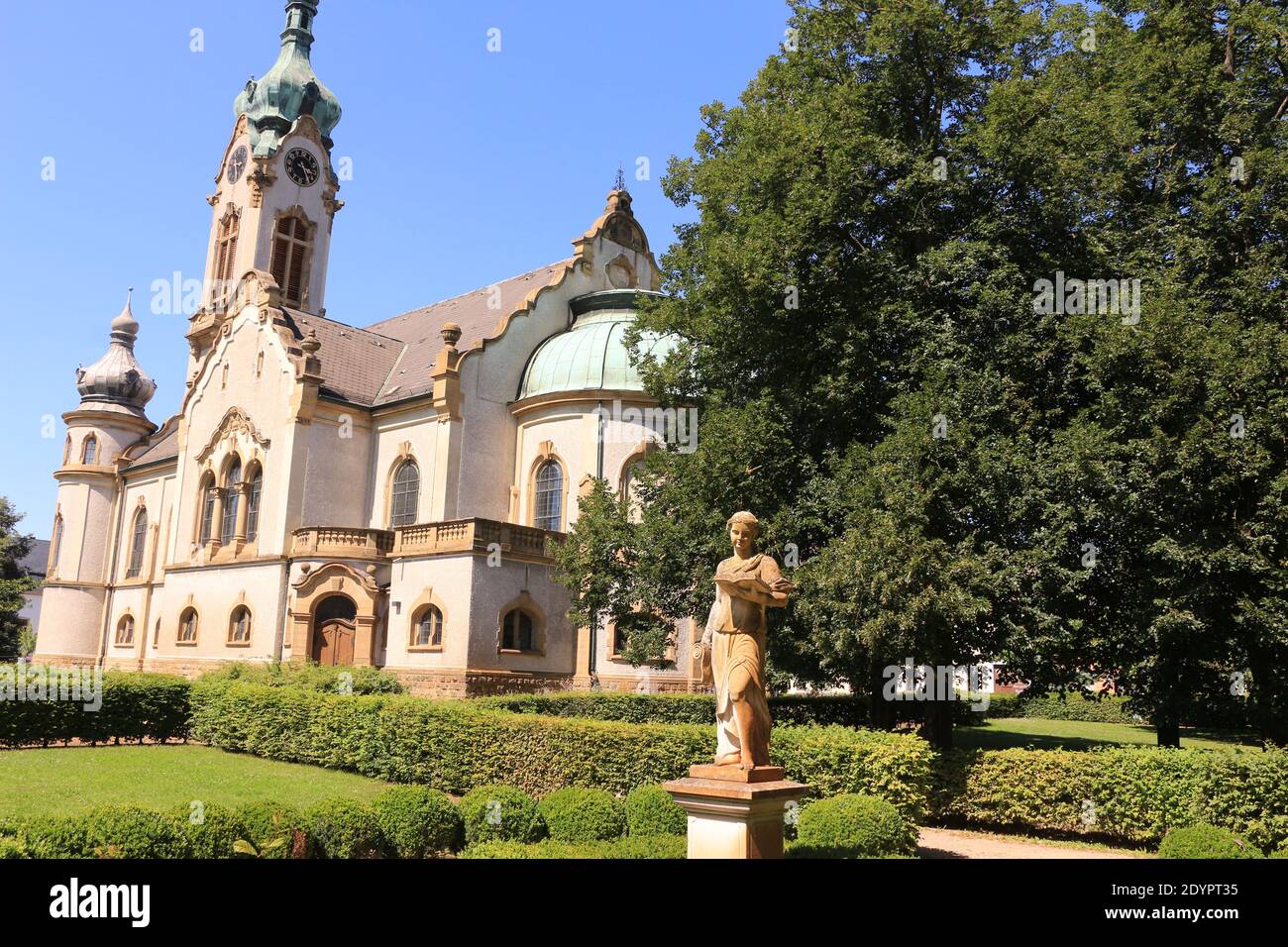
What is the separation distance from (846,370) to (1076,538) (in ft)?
17.7

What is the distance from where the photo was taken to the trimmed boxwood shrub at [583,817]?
11.7 m

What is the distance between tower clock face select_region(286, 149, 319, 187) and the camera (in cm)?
5009

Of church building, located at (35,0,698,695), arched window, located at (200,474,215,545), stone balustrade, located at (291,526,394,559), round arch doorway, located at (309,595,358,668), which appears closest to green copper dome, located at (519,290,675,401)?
church building, located at (35,0,698,695)

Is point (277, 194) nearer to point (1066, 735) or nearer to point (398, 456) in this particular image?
point (398, 456)

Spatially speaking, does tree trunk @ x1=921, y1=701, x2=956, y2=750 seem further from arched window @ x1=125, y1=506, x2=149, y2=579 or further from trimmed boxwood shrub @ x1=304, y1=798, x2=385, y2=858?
arched window @ x1=125, y1=506, x2=149, y2=579

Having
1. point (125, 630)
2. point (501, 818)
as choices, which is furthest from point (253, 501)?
point (501, 818)

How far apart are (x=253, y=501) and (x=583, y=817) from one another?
30032 millimetres

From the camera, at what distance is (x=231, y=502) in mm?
39031

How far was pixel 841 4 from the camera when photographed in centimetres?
2123

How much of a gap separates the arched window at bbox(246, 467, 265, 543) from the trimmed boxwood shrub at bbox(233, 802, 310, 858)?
2900 centimetres

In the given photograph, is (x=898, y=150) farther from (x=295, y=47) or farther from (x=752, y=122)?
(x=295, y=47)

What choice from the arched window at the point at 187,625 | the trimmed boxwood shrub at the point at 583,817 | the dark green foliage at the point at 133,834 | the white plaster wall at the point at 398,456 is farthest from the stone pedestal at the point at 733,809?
the arched window at the point at 187,625

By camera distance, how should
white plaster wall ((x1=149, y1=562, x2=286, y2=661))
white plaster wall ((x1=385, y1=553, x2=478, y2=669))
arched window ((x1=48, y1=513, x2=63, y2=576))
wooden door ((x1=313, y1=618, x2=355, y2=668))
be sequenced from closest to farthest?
white plaster wall ((x1=385, y1=553, x2=478, y2=669)), wooden door ((x1=313, y1=618, x2=355, y2=668)), white plaster wall ((x1=149, y1=562, x2=286, y2=661)), arched window ((x1=48, y1=513, x2=63, y2=576))
